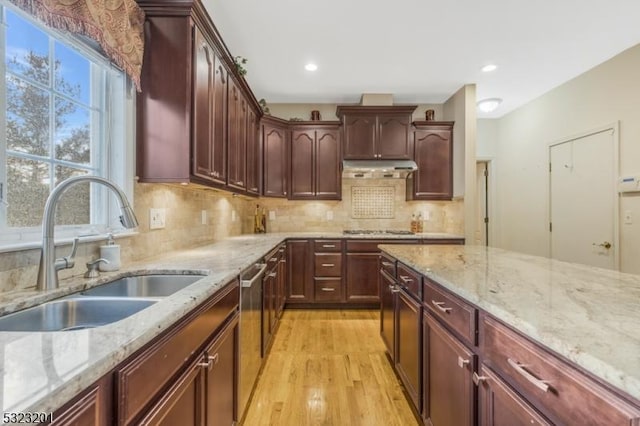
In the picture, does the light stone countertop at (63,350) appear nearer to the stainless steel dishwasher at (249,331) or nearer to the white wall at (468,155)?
the stainless steel dishwasher at (249,331)

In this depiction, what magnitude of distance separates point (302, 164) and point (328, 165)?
1.17 feet

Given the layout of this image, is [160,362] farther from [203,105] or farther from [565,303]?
[203,105]

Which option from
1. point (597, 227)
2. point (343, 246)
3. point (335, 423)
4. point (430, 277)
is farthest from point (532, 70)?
point (335, 423)

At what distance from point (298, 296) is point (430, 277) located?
256 centimetres

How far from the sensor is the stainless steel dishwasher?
168 cm

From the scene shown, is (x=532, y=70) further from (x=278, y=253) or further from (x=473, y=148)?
(x=278, y=253)

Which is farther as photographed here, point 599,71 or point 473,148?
point 473,148

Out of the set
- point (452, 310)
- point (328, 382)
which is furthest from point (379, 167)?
point (452, 310)

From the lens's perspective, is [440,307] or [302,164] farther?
[302,164]

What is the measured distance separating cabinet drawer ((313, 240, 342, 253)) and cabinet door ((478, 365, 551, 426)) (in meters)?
2.75

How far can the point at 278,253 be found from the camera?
10.4 feet

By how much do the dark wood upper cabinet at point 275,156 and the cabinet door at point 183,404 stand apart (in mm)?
3019

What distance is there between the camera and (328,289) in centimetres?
379

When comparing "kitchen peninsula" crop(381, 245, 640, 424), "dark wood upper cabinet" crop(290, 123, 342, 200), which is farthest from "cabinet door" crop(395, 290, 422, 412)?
"dark wood upper cabinet" crop(290, 123, 342, 200)
